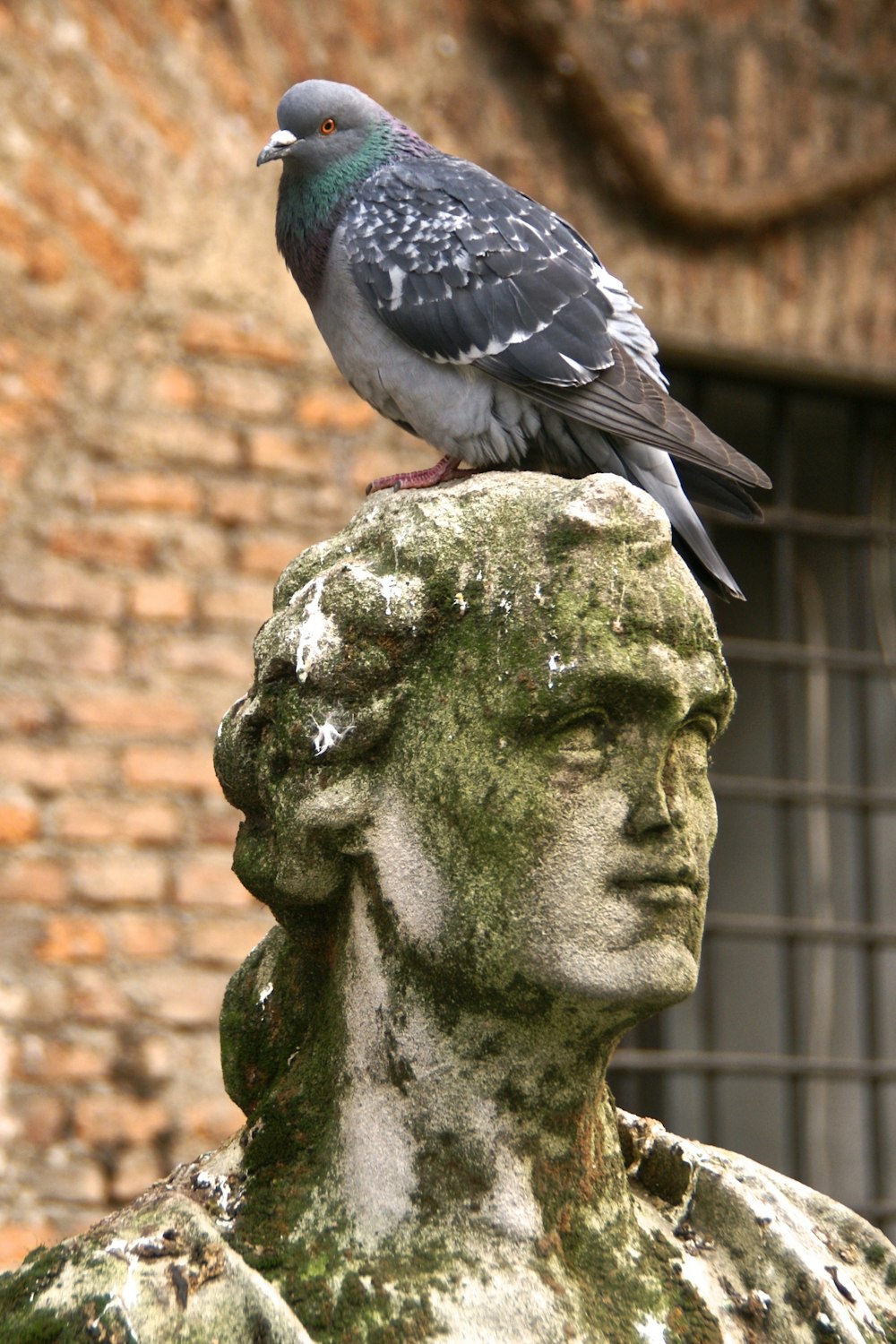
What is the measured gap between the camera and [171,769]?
3.96 m

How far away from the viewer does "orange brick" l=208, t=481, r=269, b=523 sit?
13.6 ft

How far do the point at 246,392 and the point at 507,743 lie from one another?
276cm

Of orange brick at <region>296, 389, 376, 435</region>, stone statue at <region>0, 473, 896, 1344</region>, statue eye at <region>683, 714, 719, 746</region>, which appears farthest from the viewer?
orange brick at <region>296, 389, 376, 435</region>

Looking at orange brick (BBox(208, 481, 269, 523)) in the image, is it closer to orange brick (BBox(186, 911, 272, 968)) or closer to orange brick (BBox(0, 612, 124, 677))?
orange brick (BBox(0, 612, 124, 677))

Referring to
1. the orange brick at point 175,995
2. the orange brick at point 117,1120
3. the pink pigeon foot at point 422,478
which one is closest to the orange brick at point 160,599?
the orange brick at point 175,995

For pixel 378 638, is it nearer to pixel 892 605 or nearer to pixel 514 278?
pixel 514 278

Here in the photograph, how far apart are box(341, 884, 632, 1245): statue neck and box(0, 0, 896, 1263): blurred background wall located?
2.25m

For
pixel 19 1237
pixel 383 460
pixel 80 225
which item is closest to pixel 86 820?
pixel 19 1237

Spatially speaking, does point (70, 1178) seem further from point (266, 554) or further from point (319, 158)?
point (319, 158)

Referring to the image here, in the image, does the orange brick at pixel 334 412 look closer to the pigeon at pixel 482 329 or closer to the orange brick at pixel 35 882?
the orange brick at pixel 35 882

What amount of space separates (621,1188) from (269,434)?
282 cm

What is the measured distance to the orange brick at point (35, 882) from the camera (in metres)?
3.79

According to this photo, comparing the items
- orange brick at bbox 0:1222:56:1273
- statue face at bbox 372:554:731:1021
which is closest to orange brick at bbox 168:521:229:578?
orange brick at bbox 0:1222:56:1273

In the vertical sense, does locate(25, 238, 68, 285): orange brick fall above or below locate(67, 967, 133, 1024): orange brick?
above
